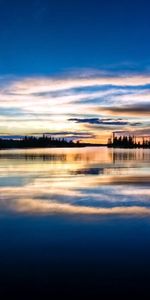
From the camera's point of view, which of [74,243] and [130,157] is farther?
[130,157]

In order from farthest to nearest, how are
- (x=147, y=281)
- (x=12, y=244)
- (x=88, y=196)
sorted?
(x=88, y=196), (x=12, y=244), (x=147, y=281)

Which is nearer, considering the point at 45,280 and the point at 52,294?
the point at 52,294

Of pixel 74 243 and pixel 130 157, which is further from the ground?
pixel 74 243

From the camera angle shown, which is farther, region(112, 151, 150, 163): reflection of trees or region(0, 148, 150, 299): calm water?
region(112, 151, 150, 163): reflection of trees

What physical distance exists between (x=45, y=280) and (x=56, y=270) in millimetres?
512

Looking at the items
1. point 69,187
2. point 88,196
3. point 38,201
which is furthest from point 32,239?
point 69,187

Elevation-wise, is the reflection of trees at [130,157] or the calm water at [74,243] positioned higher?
the calm water at [74,243]

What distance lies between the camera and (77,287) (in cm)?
636

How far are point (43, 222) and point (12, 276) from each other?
4.57 m

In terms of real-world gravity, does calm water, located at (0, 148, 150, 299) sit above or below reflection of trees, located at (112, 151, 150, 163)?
above

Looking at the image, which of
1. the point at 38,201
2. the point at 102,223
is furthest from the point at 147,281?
the point at 38,201

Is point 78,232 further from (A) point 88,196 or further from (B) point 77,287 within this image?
(A) point 88,196

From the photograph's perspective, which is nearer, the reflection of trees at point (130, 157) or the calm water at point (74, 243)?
the calm water at point (74, 243)

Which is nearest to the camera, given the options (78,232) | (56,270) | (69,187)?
(56,270)
